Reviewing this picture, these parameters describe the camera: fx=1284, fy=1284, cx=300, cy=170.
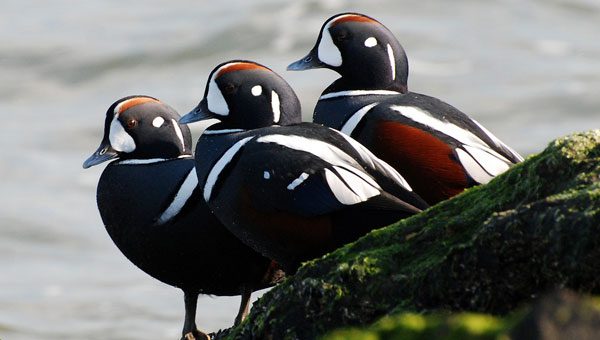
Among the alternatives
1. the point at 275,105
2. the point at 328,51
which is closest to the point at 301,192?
the point at 275,105

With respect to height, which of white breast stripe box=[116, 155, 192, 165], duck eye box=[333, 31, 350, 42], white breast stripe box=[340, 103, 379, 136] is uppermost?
duck eye box=[333, 31, 350, 42]

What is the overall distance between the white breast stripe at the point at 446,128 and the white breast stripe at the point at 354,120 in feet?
0.56

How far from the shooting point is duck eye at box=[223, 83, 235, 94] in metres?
6.47

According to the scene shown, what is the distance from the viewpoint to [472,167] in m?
6.38

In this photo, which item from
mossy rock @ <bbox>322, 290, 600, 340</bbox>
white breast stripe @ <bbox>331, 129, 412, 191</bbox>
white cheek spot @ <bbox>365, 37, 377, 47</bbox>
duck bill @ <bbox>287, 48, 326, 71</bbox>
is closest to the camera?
mossy rock @ <bbox>322, 290, 600, 340</bbox>

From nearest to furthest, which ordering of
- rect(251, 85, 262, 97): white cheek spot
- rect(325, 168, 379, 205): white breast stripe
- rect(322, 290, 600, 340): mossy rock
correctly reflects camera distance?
rect(322, 290, 600, 340): mossy rock
rect(325, 168, 379, 205): white breast stripe
rect(251, 85, 262, 97): white cheek spot

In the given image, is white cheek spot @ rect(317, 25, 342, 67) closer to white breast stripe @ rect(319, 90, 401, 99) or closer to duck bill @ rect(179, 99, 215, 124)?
white breast stripe @ rect(319, 90, 401, 99)

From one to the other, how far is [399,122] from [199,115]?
1034mm

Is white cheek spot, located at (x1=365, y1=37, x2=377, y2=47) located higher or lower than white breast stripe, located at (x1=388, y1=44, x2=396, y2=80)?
higher

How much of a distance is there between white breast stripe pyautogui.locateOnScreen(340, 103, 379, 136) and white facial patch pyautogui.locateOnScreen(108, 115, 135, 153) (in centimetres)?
118

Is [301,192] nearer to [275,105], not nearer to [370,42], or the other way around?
[275,105]

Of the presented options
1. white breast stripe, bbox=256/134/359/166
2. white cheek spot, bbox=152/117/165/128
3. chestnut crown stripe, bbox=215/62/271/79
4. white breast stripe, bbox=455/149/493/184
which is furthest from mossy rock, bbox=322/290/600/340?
white cheek spot, bbox=152/117/165/128

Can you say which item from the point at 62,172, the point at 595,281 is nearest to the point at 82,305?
the point at 62,172

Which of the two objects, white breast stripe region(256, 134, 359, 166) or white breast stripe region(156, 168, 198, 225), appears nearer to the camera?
white breast stripe region(256, 134, 359, 166)
